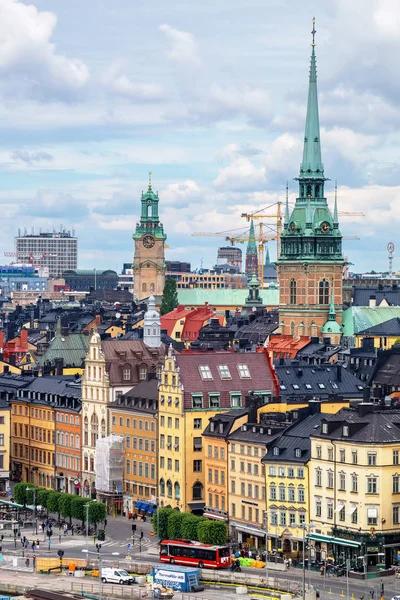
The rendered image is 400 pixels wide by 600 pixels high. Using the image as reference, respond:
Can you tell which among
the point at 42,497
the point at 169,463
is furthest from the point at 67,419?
the point at 169,463

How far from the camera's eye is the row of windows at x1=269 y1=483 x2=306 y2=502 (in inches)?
5817

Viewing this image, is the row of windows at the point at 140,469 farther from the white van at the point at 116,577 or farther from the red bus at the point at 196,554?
the white van at the point at 116,577

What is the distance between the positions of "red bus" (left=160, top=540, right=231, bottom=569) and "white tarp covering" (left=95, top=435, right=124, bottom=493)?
32.6 metres

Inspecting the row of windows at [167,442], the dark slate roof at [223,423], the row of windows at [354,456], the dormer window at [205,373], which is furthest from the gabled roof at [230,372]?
the row of windows at [354,456]

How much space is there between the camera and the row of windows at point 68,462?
622 ft

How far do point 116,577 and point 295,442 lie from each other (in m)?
21.0

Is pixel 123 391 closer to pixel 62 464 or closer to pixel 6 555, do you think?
pixel 62 464

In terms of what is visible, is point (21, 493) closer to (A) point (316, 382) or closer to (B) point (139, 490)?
(B) point (139, 490)

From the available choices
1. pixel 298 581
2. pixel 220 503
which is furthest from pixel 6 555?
pixel 298 581

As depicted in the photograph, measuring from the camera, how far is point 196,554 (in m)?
143

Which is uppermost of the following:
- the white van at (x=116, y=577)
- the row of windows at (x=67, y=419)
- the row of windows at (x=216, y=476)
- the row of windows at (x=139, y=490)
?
the row of windows at (x=67, y=419)

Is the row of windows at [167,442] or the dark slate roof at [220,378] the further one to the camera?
the dark slate roof at [220,378]

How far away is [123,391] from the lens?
612 feet

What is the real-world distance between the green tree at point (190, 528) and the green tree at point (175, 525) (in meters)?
1.17
